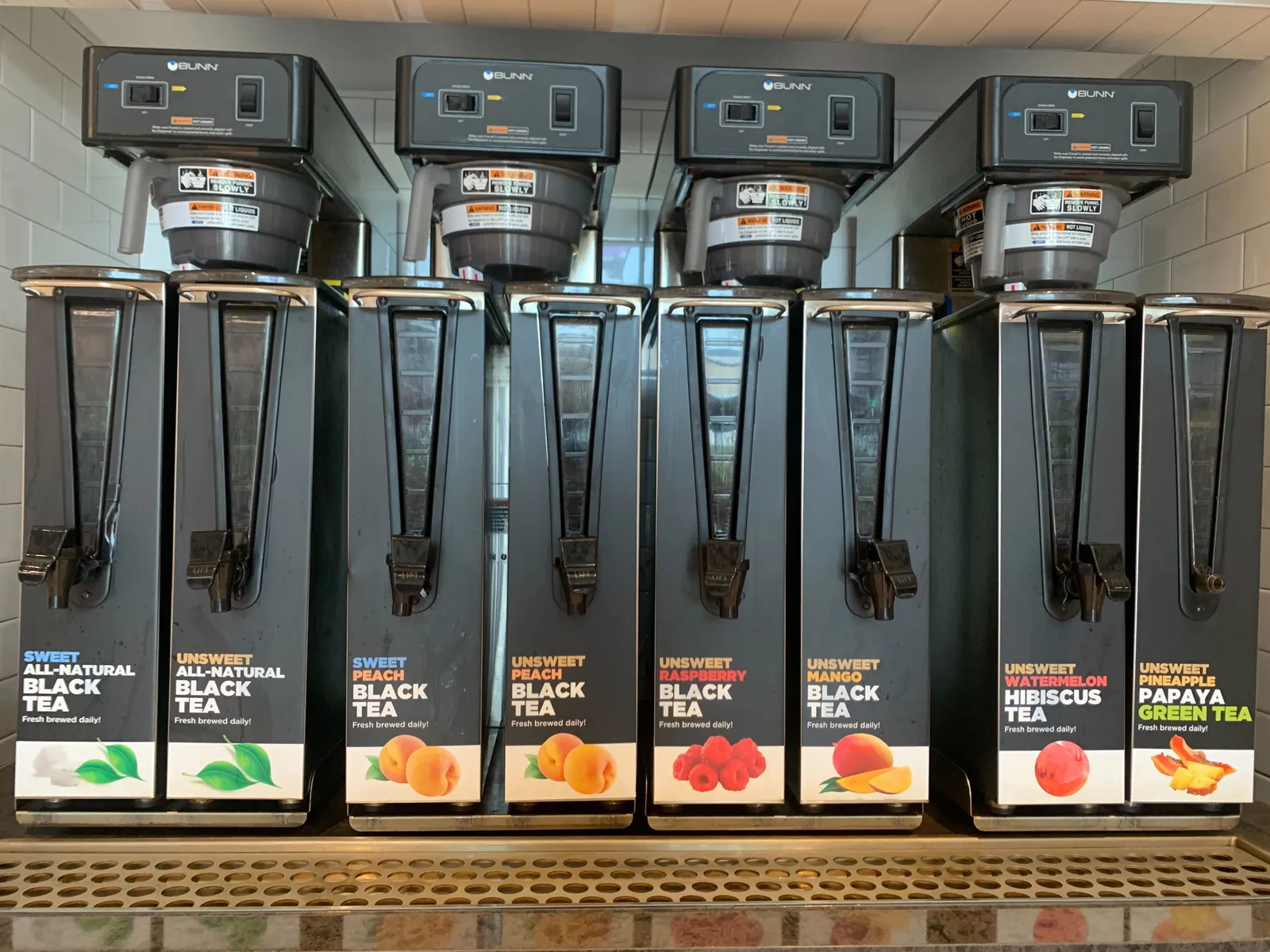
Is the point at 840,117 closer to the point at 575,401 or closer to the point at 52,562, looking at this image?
the point at 575,401

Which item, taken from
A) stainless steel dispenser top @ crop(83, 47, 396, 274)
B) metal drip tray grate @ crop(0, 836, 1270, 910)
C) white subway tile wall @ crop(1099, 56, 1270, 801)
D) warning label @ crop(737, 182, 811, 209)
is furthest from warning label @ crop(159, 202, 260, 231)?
white subway tile wall @ crop(1099, 56, 1270, 801)

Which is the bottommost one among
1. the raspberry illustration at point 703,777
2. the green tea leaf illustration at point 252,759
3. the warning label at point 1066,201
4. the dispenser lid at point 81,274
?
the raspberry illustration at point 703,777

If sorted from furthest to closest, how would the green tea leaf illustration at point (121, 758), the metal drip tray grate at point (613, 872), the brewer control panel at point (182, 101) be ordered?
the brewer control panel at point (182, 101) < the green tea leaf illustration at point (121, 758) < the metal drip tray grate at point (613, 872)

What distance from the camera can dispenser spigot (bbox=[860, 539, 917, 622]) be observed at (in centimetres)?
108

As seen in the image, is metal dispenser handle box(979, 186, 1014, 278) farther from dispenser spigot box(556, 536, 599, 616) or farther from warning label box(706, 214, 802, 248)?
dispenser spigot box(556, 536, 599, 616)

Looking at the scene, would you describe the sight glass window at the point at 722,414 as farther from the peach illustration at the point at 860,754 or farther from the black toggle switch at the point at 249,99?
the black toggle switch at the point at 249,99

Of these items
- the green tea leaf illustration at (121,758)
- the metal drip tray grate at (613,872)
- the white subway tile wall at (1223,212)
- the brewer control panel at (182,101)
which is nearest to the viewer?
the metal drip tray grate at (613,872)

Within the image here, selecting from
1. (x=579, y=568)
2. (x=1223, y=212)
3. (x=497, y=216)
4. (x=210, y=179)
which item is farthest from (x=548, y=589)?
(x=1223, y=212)

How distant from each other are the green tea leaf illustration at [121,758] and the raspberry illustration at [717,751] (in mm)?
754

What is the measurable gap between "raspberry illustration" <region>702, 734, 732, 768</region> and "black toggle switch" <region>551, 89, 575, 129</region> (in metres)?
0.91

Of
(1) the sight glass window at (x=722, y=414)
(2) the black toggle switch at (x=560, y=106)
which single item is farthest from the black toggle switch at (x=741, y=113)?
(1) the sight glass window at (x=722, y=414)

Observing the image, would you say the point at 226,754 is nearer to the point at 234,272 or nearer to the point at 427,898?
the point at 427,898

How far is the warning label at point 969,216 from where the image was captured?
139 cm

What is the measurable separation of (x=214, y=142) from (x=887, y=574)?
3.70 feet
